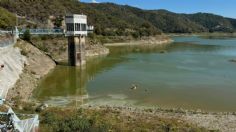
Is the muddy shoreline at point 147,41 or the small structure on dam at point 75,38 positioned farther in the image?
A: the muddy shoreline at point 147,41

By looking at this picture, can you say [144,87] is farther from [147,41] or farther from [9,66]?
[147,41]

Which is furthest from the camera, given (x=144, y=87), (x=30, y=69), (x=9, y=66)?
(x=30, y=69)

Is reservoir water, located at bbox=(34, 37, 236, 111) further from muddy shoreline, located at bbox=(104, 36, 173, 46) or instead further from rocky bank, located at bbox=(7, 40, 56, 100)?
muddy shoreline, located at bbox=(104, 36, 173, 46)

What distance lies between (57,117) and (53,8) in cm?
11114

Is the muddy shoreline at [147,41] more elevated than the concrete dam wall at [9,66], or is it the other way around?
the concrete dam wall at [9,66]

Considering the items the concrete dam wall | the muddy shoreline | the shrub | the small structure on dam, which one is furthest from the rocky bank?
the muddy shoreline

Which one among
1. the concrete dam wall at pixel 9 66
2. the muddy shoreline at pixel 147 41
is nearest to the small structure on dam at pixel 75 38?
the concrete dam wall at pixel 9 66

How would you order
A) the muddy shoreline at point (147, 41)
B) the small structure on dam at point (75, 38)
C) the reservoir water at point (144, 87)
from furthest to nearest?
the muddy shoreline at point (147, 41) → the small structure on dam at point (75, 38) → the reservoir water at point (144, 87)

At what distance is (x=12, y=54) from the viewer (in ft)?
160

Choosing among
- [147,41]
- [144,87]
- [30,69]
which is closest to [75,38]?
[30,69]

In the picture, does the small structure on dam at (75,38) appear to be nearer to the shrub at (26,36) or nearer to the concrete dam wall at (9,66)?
the shrub at (26,36)

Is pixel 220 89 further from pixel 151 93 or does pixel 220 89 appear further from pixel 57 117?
pixel 57 117

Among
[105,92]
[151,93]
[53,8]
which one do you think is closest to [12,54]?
[105,92]

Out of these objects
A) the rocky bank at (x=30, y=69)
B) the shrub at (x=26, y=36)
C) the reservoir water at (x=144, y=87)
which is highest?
the shrub at (x=26, y=36)
